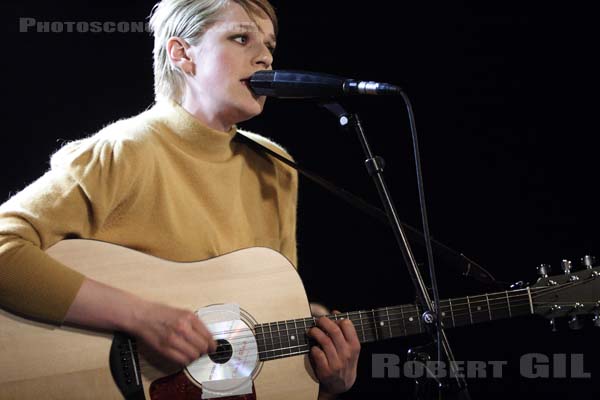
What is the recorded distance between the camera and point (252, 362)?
1.78 meters

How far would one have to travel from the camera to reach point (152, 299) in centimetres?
170

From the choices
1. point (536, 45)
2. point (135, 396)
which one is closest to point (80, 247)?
point (135, 396)

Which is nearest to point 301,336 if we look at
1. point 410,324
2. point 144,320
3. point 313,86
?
point 410,324

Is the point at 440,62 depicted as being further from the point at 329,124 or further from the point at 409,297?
the point at 409,297

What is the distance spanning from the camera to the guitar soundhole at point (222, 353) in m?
1.74

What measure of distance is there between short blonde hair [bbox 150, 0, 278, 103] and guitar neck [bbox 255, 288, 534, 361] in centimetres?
85

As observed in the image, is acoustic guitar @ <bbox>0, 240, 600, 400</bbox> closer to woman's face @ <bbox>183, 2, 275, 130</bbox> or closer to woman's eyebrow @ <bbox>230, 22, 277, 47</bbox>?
woman's face @ <bbox>183, 2, 275, 130</bbox>

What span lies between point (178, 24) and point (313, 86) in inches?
25.0

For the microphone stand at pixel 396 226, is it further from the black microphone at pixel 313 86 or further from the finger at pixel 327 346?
the finger at pixel 327 346

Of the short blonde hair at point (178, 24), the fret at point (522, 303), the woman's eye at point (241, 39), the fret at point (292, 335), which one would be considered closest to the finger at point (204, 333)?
the fret at point (292, 335)

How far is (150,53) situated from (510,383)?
2.04 meters

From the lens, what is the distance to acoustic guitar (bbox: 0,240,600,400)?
1567mm

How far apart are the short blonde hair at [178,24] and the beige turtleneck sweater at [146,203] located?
0.27 ft

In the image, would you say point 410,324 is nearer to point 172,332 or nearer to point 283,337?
point 283,337
